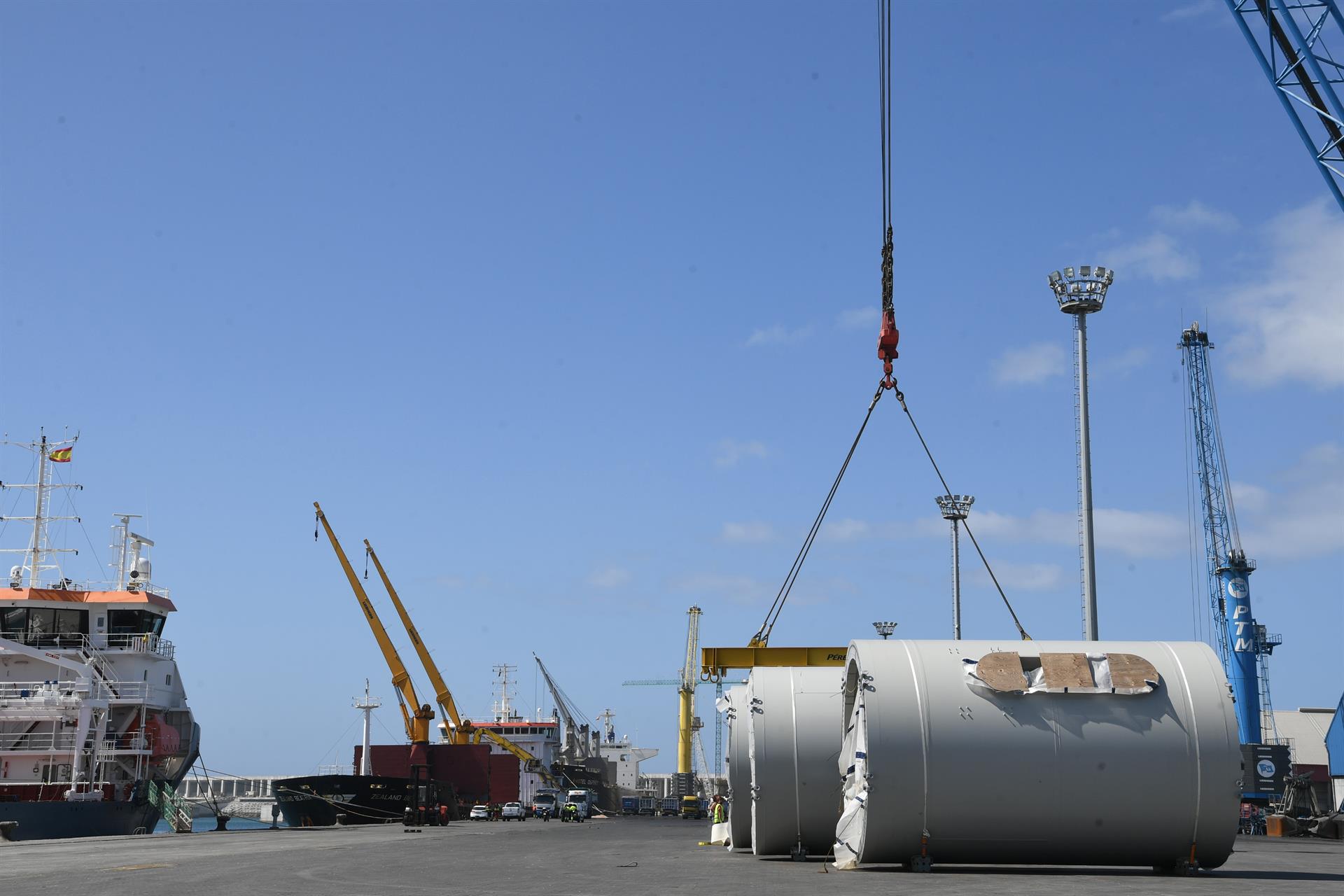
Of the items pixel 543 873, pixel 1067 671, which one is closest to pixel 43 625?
pixel 543 873

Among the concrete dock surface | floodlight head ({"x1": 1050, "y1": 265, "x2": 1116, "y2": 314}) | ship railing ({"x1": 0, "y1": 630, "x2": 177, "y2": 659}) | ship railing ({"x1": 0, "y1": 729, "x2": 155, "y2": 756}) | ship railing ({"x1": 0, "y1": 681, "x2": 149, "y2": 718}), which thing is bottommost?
the concrete dock surface

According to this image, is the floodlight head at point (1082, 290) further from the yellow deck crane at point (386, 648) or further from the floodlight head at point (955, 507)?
the yellow deck crane at point (386, 648)

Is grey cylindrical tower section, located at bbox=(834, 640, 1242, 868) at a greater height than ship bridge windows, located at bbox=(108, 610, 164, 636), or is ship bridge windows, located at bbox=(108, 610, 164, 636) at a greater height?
ship bridge windows, located at bbox=(108, 610, 164, 636)

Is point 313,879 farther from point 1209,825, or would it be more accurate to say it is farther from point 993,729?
point 1209,825

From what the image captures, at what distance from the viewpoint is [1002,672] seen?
68.9 feet

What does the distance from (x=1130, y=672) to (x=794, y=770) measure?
6927 mm

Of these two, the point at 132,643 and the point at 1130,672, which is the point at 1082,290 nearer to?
the point at 1130,672

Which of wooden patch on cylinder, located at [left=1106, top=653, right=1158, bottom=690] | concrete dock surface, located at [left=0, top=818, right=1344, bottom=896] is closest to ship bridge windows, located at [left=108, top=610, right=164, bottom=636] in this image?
concrete dock surface, located at [left=0, top=818, right=1344, bottom=896]

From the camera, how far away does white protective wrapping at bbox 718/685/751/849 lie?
94.0 feet

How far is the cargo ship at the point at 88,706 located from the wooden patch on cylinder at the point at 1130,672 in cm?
3674

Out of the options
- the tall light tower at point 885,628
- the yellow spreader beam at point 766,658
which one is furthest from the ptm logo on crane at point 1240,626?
the yellow spreader beam at point 766,658

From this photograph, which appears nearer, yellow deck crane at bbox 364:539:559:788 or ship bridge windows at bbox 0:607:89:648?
ship bridge windows at bbox 0:607:89:648

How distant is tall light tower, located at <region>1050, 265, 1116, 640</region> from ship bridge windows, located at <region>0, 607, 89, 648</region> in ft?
131

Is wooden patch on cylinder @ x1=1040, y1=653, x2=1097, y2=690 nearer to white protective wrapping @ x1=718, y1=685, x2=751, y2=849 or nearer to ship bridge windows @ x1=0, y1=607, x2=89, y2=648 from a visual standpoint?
white protective wrapping @ x1=718, y1=685, x2=751, y2=849
